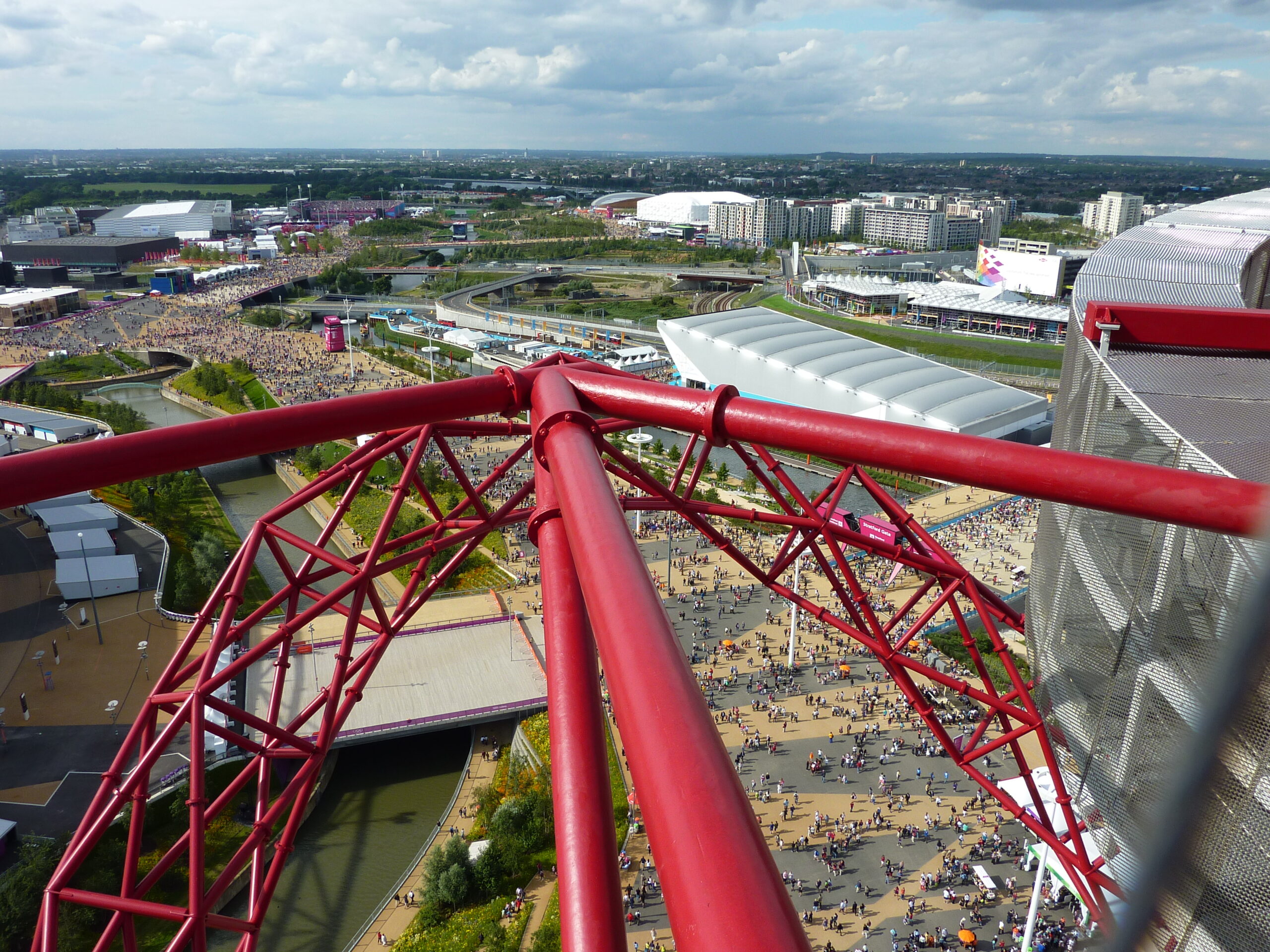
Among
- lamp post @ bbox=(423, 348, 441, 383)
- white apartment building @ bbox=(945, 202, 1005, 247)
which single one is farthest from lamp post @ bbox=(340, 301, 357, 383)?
white apartment building @ bbox=(945, 202, 1005, 247)

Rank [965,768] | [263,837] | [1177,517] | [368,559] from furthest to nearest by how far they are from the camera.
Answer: [965,768] → [368,559] → [263,837] → [1177,517]

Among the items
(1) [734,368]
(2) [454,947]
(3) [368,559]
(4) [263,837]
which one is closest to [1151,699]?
(3) [368,559]

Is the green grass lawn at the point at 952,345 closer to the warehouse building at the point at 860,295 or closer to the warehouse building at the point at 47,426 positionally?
the warehouse building at the point at 860,295

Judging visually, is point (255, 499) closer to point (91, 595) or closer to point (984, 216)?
point (91, 595)

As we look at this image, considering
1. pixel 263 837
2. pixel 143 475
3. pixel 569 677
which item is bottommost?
pixel 263 837

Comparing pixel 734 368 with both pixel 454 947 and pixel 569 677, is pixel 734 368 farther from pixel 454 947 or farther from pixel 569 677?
pixel 569 677

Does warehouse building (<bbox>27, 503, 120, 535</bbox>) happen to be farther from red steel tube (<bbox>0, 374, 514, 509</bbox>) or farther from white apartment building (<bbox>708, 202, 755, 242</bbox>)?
white apartment building (<bbox>708, 202, 755, 242</bbox>)
